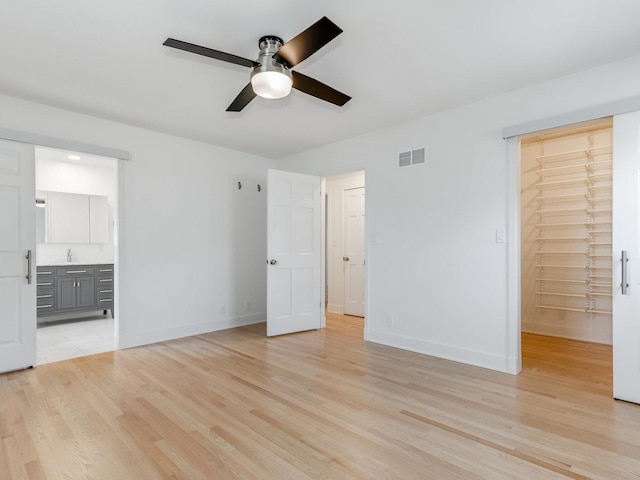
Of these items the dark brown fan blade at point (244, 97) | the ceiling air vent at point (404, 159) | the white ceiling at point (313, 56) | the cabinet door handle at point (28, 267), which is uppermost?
the white ceiling at point (313, 56)

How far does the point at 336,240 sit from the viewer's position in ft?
21.4

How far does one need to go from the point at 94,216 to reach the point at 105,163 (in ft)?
3.05

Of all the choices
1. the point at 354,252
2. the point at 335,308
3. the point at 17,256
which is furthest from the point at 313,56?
the point at 335,308

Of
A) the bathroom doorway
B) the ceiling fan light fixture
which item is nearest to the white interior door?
the ceiling fan light fixture

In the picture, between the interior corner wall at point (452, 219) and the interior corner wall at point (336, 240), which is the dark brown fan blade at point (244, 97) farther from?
the interior corner wall at point (336, 240)

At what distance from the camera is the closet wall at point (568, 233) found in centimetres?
432

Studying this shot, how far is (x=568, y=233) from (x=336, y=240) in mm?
3449

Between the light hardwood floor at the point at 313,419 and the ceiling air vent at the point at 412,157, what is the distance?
212 cm

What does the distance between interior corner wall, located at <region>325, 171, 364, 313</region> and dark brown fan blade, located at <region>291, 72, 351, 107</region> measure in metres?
3.55

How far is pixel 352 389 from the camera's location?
2.93 meters

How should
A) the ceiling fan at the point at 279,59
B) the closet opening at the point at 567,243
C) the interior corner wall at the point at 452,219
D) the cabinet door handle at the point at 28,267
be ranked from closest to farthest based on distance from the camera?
the ceiling fan at the point at 279,59, the interior corner wall at the point at 452,219, the cabinet door handle at the point at 28,267, the closet opening at the point at 567,243

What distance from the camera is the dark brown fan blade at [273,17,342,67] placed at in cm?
183

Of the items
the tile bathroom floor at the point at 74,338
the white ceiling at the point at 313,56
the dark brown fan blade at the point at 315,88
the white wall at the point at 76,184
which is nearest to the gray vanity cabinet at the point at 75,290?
the tile bathroom floor at the point at 74,338

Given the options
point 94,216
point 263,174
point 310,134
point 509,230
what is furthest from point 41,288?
point 509,230
